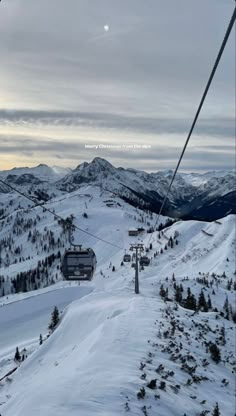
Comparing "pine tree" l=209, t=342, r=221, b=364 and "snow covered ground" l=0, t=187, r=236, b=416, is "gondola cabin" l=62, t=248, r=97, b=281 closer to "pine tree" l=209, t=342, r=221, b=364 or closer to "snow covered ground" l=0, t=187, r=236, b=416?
"snow covered ground" l=0, t=187, r=236, b=416

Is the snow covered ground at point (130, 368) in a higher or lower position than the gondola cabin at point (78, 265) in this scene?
lower

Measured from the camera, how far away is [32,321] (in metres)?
88.1

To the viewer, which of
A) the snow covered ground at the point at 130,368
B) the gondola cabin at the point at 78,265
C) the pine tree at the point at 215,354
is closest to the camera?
the snow covered ground at the point at 130,368

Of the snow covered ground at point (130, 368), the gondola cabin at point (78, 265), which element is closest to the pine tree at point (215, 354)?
the snow covered ground at point (130, 368)

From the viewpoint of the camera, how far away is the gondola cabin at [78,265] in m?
42.7

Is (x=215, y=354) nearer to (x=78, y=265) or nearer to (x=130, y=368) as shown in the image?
(x=130, y=368)

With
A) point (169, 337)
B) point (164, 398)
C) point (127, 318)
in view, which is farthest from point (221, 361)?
point (164, 398)

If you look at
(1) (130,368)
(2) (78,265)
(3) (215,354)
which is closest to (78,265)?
(2) (78,265)

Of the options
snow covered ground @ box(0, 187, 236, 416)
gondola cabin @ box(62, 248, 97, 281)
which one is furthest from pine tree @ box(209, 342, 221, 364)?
gondola cabin @ box(62, 248, 97, 281)

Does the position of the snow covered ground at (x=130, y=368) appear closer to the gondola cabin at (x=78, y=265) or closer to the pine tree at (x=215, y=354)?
the pine tree at (x=215, y=354)

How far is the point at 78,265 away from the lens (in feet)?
141

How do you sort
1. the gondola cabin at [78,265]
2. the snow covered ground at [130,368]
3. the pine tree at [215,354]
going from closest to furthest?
the snow covered ground at [130,368], the pine tree at [215,354], the gondola cabin at [78,265]

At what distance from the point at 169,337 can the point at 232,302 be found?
86.7 metres

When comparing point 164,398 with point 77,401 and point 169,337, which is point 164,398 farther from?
point 169,337
